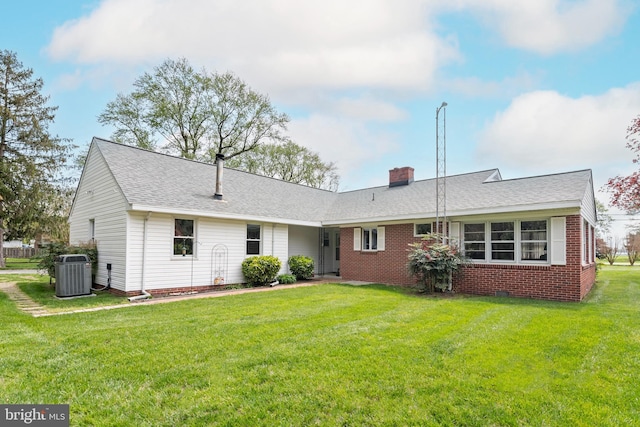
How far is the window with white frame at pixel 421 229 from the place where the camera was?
12148mm

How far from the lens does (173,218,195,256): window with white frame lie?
10836 mm

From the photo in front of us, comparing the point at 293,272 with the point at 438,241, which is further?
the point at 293,272

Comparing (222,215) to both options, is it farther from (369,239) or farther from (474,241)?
(474,241)

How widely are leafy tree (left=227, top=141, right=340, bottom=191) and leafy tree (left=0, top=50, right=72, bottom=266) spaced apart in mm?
11845

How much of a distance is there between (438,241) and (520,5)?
21.7 ft

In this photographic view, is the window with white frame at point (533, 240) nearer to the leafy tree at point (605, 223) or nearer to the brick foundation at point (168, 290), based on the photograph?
the brick foundation at point (168, 290)

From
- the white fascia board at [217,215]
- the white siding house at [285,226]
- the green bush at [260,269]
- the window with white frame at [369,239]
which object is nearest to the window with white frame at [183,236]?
the white siding house at [285,226]

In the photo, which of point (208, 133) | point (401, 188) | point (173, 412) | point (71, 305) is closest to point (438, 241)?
point (401, 188)

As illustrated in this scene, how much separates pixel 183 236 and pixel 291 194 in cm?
675

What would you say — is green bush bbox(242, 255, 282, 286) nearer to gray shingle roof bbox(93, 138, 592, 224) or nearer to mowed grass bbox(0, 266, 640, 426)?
gray shingle roof bbox(93, 138, 592, 224)

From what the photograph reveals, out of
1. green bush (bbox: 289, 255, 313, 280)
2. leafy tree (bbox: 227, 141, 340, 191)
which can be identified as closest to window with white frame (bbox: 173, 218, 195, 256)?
green bush (bbox: 289, 255, 313, 280)

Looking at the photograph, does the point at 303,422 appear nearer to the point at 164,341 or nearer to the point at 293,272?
the point at 164,341

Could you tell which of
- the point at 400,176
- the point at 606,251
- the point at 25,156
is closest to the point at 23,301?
the point at 400,176

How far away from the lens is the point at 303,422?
296cm
